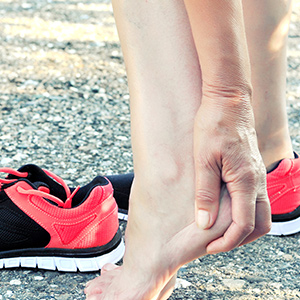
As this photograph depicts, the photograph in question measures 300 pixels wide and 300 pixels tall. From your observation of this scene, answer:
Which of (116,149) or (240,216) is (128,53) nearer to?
(240,216)

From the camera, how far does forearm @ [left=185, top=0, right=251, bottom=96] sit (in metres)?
0.94

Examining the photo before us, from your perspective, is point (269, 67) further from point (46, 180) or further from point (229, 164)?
point (46, 180)

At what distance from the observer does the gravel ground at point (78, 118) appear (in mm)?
1296

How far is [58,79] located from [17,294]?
1658 millimetres

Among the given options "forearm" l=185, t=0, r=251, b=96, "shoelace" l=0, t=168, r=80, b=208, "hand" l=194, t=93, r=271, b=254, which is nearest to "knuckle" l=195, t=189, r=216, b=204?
"hand" l=194, t=93, r=271, b=254

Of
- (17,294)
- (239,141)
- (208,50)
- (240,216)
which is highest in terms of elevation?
(208,50)

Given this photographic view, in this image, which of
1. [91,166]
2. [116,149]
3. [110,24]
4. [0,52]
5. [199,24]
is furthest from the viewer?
[110,24]

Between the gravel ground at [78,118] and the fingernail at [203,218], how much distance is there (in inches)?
11.8

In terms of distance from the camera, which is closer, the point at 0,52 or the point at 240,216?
the point at 240,216

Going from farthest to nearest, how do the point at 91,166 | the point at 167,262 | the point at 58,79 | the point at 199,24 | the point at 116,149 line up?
1. the point at 58,79
2. the point at 116,149
3. the point at 91,166
4. the point at 167,262
5. the point at 199,24

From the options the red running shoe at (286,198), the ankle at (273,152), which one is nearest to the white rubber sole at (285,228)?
the red running shoe at (286,198)

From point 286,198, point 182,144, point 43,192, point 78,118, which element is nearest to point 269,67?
point 286,198

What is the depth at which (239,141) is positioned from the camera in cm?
100

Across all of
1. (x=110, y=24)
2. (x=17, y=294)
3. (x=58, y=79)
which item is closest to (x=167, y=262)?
(x=17, y=294)
